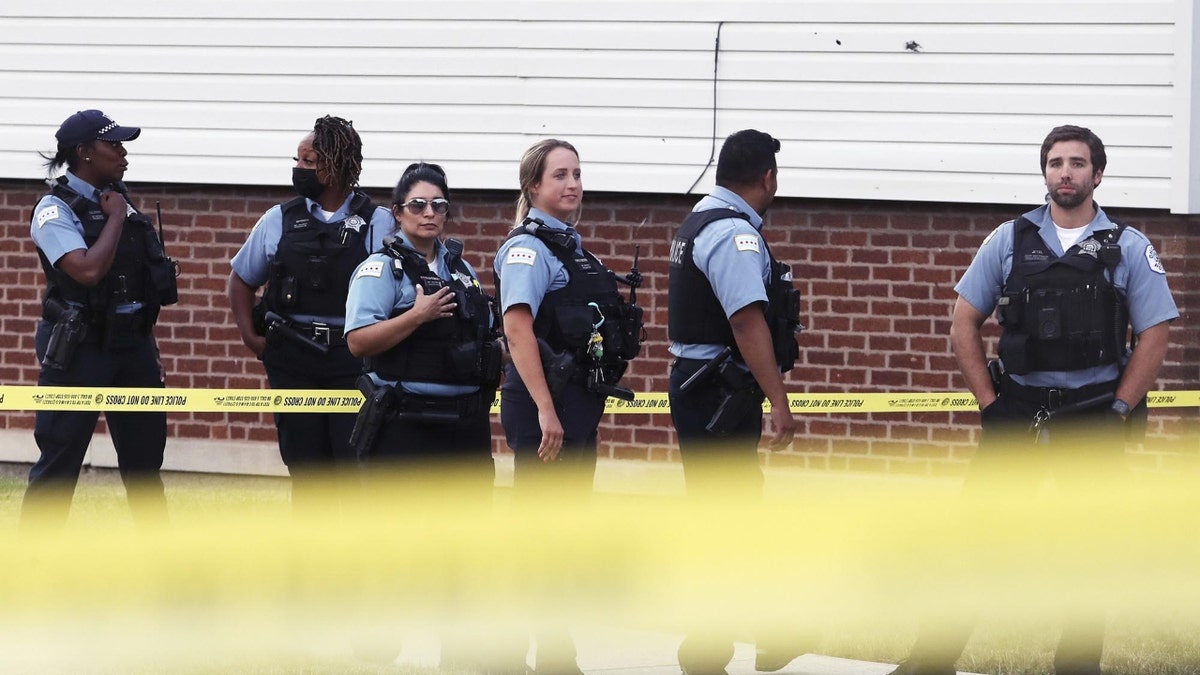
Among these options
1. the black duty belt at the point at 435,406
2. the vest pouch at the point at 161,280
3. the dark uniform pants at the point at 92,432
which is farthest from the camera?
the vest pouch at the point at 161,280

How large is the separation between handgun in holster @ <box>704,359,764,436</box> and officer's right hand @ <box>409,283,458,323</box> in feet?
3.18

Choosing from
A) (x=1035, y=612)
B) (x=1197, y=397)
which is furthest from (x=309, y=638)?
(x=1197, y=397)

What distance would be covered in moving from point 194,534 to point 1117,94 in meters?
5.41

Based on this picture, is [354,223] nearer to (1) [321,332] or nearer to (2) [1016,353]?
(1) [321,332]

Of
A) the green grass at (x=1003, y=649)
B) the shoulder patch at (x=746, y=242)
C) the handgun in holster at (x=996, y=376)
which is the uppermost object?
the shoulder patch at (x=746, y=242)

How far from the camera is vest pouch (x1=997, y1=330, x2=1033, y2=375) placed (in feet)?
20.7

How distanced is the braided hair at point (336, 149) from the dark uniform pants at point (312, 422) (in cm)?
70

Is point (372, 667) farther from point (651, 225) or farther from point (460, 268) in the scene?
point (651, 225)

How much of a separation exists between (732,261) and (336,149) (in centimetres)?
190

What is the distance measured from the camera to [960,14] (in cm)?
977

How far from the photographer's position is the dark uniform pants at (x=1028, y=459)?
6191 mm

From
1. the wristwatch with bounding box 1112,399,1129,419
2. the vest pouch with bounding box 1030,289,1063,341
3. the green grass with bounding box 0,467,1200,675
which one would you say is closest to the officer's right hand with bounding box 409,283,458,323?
the green grass with bounding box 0,467,1200,675

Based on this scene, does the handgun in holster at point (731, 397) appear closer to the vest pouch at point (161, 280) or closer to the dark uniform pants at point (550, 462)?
the dark uniform pants at point (550, 462)

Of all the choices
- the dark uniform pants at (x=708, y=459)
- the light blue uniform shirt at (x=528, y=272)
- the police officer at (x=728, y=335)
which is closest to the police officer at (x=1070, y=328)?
the dark uniform pants at (x=708, y=459)
